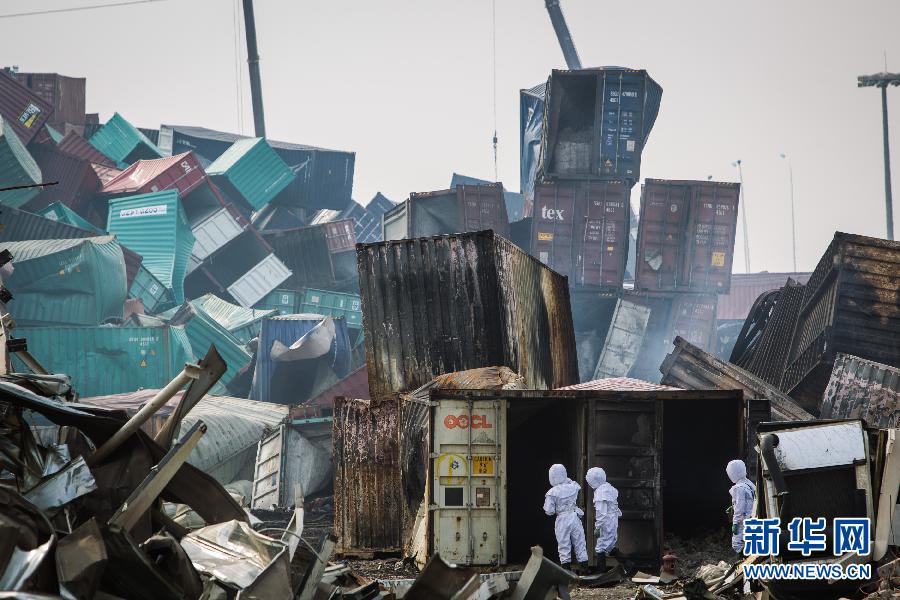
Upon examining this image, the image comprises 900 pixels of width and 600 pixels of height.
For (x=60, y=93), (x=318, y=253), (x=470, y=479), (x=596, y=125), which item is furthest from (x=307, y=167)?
(x=470, y=479)

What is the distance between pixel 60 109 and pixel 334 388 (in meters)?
30.6

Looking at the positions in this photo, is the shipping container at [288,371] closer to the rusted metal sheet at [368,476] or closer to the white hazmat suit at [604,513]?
the rusted metal sheet at [368,476]

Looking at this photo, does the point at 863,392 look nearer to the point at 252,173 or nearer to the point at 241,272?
the point at 241,272

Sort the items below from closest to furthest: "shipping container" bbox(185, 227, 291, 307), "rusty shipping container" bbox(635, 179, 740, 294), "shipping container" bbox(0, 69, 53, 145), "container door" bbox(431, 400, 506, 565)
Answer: "container door" bbox(431, 400, 506, 565) < "rusty shipping container" bbox(635, 179, 740, 294) < "shipping container" bbox(0, 69, 53, 145) < "shipping container" bbox(185, 227, 291, 307)

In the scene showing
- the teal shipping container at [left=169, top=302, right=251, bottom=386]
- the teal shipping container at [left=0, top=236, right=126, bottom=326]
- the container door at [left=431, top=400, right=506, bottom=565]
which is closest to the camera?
the container door at [left=431, top=400, right=506, bottom=565]

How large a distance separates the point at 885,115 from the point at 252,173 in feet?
88.0

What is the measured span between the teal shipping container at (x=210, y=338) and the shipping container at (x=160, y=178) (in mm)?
7124

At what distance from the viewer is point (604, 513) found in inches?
444

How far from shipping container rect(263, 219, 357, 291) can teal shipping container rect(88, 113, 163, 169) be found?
8.61m

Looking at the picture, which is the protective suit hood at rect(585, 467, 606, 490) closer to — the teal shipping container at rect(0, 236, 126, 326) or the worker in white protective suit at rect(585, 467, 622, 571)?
the worker in white protective suit at rect(585, 467, 622, 571)

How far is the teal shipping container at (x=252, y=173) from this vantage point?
43.2 metres

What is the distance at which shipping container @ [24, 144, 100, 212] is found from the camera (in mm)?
37369

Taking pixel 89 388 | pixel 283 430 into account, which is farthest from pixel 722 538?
pixel 89 388

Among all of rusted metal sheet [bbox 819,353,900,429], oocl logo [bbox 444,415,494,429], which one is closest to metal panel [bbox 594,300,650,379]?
rusted metal sheet [bbox 819,353,900,429]
